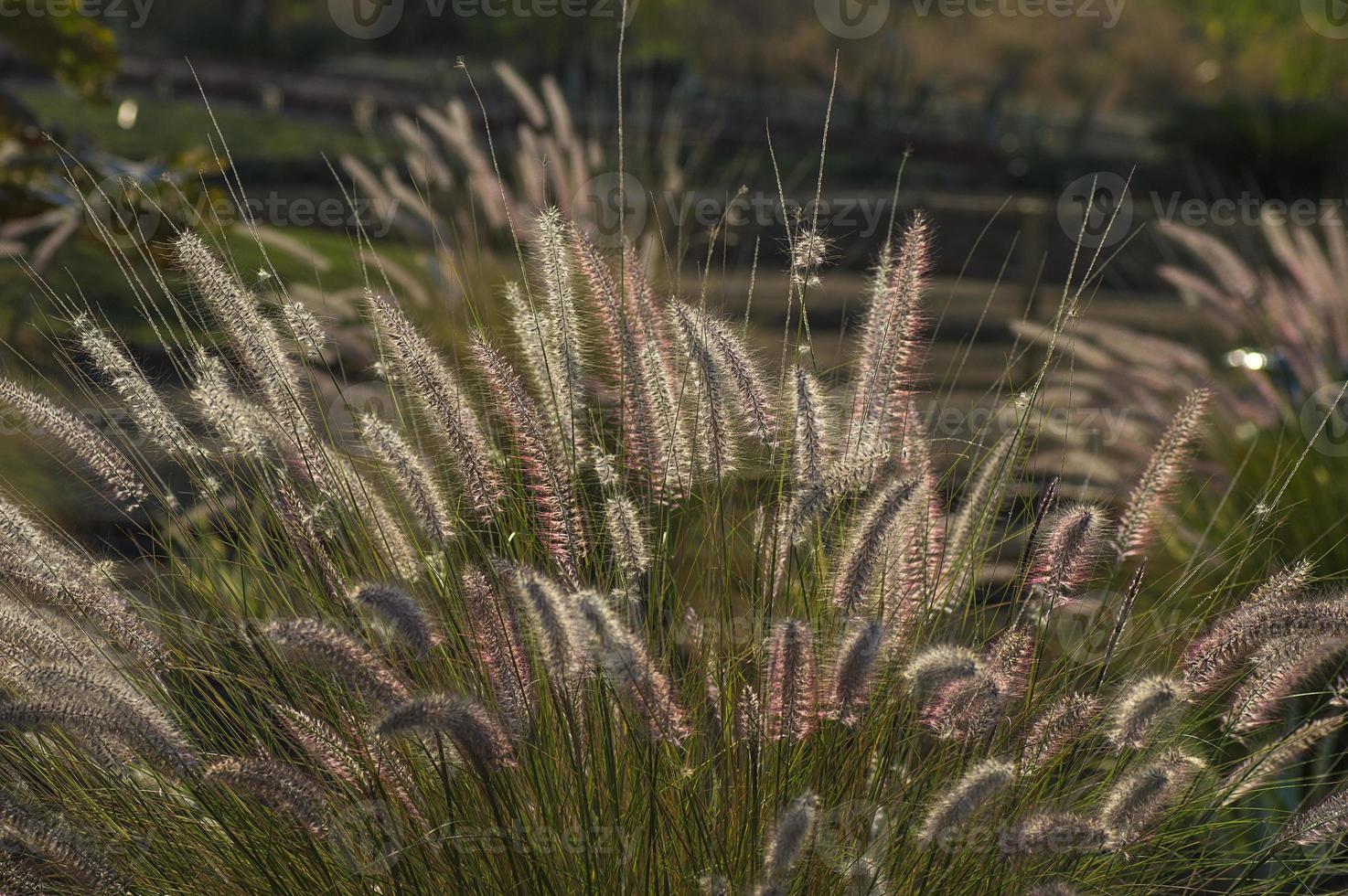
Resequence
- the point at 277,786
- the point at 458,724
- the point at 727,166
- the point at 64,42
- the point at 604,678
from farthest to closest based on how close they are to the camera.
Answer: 1. the point at 727,166
2. the point at 64,42
3. the point at 604,678
4. the point at 277,786
5. the point at 458,724

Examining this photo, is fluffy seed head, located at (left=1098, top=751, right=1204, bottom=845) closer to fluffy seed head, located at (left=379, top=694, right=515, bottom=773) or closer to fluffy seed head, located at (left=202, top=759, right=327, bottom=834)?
fluffy seed head, located at (left=379, top=694, right=515, bottom=773)

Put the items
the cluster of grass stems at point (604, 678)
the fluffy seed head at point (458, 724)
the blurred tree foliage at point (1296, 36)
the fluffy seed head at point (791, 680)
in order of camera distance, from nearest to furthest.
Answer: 1. the fluffy seed head at point (458, 724)
2. the fluffy seed head at point (791, 680)
3. the cluster of grass stems at point (604, 678)
4. the blurred tree foliage at point (1296, 36)

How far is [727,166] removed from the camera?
13.5 meters

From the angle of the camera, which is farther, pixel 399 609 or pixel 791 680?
pixel 791 680

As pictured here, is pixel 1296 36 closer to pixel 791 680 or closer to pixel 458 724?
pixel 791 680

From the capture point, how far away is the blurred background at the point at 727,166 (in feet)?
16.1

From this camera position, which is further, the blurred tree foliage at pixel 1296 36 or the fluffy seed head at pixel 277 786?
the blurred tree foliage at pixel 1296 36

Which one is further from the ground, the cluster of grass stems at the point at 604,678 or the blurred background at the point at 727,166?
the cluster of grass stems at the point at 604,678

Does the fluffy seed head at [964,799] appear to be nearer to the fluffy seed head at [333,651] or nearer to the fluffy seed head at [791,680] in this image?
the fluffy seed head at [791,680]

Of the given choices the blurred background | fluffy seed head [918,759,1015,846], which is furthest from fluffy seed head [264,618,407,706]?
the blurred background

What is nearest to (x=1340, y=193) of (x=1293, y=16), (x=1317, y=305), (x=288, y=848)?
(x=1293, y=16)

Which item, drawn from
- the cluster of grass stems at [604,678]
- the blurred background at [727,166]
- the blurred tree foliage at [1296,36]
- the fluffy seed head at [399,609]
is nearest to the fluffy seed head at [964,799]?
the cluster of grass stems at [604,678]

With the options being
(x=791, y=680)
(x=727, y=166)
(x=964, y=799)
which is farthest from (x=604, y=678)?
(x=727, y=166)

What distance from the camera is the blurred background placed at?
4.92m
